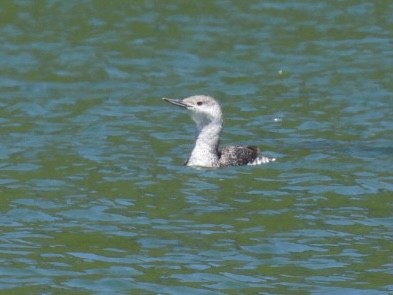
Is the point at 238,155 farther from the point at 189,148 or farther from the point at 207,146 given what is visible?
the point at 189,148

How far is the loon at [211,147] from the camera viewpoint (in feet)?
62.0

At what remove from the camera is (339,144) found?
786 inches

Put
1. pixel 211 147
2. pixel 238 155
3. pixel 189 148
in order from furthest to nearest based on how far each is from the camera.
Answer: pixel 189 148, pixel 211 147, pixel 238 155

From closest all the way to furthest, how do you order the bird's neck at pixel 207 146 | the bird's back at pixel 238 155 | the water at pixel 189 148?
the water at pixel 189 148
the bird's back at pixel 238 155
the bird's neck at pixel 207 146

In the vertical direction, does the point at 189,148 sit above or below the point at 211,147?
above

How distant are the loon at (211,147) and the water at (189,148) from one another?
0.72 ft

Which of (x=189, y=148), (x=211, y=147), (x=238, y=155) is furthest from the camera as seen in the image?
(x=189, y=148)

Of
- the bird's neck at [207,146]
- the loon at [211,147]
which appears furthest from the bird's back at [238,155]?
the bird's neck at [207,146]

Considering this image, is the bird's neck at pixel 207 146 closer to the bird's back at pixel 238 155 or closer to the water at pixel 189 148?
the bird's back at pixel 238 155

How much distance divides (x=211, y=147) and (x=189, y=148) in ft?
3.65

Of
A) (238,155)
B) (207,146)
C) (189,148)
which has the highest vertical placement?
(189,148)

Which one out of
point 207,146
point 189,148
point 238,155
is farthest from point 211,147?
point 189,148

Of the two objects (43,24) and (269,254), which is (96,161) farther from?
(43,24)

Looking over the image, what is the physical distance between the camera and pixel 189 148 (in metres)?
20.1
